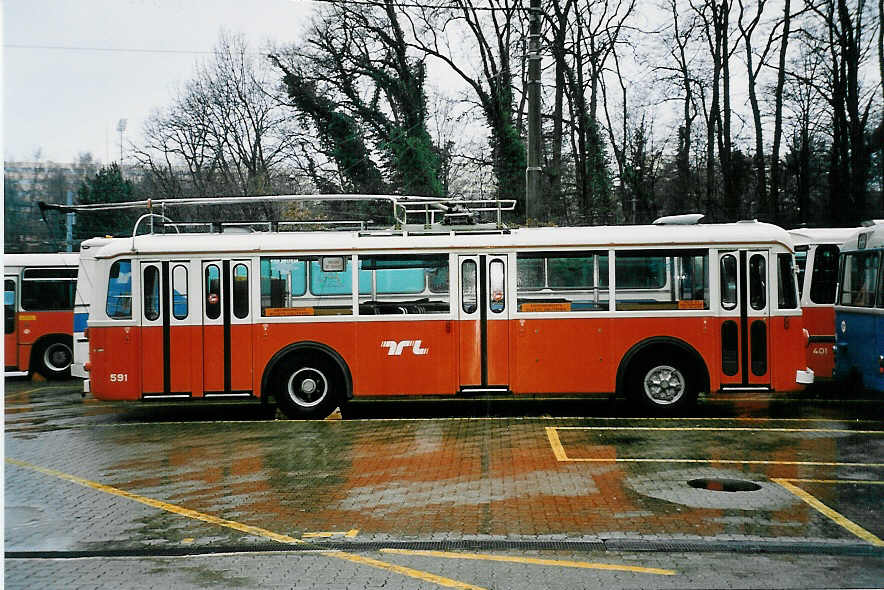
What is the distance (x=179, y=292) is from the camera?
12.1m

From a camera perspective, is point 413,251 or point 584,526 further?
point 413,251

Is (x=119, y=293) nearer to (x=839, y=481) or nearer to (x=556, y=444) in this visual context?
(x=556, y=444)

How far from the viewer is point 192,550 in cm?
630

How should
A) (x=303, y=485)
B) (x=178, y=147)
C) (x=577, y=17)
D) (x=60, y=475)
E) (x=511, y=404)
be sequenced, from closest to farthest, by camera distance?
(x=303, y=485) → (x=60, y=475) → (x=511, y=404) → (x=577, y=17) → (x=178, y=147)

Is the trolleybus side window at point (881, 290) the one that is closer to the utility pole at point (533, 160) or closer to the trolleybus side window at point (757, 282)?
the trolleybus side window at point (757, 282)

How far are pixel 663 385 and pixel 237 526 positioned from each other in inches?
270

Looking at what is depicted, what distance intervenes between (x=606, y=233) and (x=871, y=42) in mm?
3985

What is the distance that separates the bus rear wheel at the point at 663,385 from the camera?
1190cm

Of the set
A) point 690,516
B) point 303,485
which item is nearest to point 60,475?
point 303,485

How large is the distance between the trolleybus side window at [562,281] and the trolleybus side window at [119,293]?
5393mm

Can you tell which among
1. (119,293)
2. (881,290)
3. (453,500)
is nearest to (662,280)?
(881,290)

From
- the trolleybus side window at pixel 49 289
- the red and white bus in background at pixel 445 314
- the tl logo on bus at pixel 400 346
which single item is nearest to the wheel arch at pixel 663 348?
the red and white bus in background at pixel 445 314

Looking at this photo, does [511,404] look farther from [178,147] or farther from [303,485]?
[178,147]

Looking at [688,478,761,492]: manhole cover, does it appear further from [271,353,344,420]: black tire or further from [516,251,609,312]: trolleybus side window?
[271,353,344,420]: black tire
